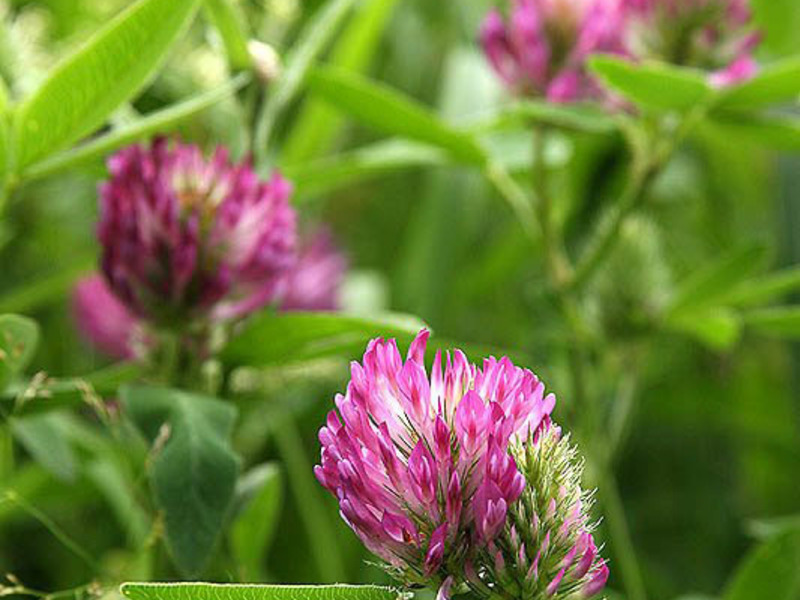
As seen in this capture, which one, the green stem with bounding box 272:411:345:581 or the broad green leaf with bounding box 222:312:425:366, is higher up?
the broad green leaf with bounding box 222:312:425:366

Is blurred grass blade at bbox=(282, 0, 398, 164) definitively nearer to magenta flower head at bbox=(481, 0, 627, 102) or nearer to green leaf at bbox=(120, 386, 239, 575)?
magenta flower head at bbox=(481, 0, 627, 102)

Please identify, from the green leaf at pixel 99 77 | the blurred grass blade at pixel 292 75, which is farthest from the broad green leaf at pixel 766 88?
the green leaf at pixel 99 77

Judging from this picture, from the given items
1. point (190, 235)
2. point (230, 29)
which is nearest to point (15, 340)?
point (190, 235)

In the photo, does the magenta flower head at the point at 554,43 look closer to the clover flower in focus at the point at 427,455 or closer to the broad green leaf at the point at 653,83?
the broad green leaf at the point at 653,83

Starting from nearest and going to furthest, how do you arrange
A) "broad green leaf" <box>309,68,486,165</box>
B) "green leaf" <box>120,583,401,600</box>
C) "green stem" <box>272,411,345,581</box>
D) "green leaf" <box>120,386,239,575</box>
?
"green leaf" <box>120,583,401,600</box>
"green leaf" <box>120,386,239,575</box>
"broad green leaf" <box>309,68,486,165</box>
"green stem" <box>272,411,345,581</box>

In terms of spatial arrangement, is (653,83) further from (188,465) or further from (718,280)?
(188,465)

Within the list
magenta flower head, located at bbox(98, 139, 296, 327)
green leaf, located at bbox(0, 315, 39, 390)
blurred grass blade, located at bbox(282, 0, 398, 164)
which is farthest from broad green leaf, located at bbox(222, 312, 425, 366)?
blurred grass blade, located at bbox(282, 0, 398, 164)

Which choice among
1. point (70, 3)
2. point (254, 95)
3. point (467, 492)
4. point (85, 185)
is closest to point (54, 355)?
point (85, 185)

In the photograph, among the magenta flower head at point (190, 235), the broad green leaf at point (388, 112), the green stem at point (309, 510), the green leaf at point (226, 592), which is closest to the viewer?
the green leaf at point (226, 592)
